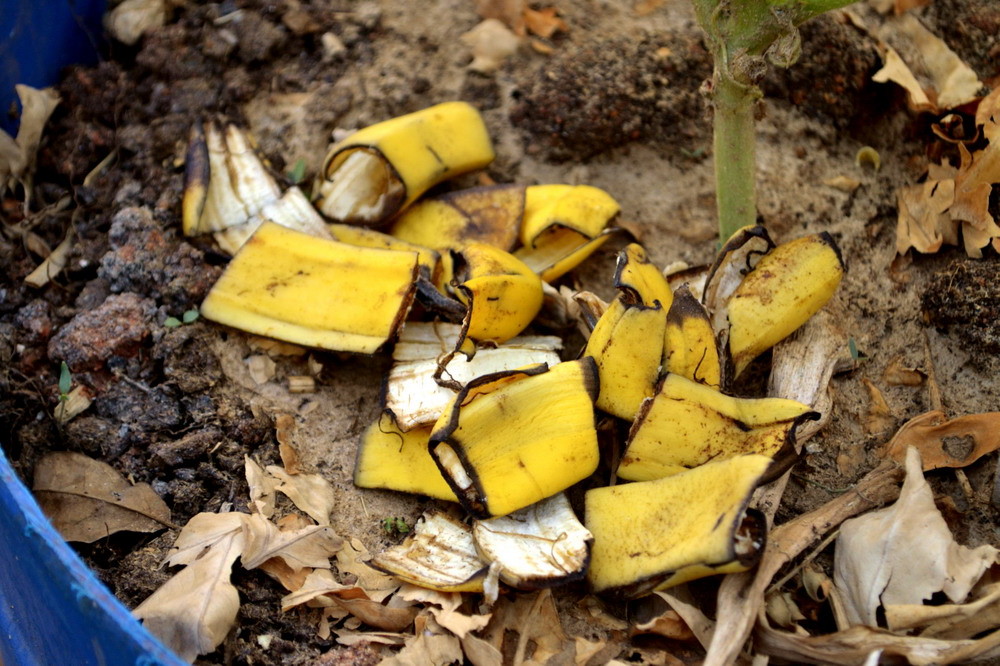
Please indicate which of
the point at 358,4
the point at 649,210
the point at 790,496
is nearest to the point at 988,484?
the point at 790,496

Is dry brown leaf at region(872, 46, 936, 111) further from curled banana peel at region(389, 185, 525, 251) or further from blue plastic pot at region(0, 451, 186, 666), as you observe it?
blue plastic pot at region(0, 451, 186, 666)

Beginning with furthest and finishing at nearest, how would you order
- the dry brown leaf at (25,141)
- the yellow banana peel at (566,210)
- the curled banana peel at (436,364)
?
the dry brown leaf at (25,141) < the yellow banana peel at (566,210) < the curled banana peel at (436,364)

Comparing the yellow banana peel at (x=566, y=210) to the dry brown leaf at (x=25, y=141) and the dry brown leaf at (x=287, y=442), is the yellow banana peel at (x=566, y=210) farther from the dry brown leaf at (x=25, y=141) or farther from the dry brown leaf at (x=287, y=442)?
the dry brown leaf at (x=25, y=141)

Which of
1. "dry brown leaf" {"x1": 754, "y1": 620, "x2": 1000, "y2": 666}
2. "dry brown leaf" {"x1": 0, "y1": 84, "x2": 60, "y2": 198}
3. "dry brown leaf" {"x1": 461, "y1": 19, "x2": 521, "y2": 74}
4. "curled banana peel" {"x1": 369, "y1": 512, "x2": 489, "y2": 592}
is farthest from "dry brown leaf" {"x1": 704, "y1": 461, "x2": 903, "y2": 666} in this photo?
"dry brown leaf" {"x1": 0, "y1": 84, "x2": 60, "y2": 198}

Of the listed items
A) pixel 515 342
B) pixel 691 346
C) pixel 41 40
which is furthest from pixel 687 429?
pixel 41 40

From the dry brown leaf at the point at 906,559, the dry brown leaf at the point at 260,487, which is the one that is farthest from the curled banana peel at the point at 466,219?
the dry brown leaf at the point at 906,559

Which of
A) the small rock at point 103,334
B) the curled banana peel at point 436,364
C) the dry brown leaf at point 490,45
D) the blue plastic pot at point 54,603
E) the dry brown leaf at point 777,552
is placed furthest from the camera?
the dry brown leaf at point 490,45

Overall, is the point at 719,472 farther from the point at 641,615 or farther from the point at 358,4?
the point at 358,4
